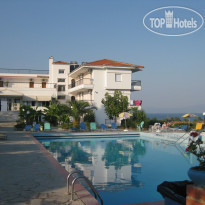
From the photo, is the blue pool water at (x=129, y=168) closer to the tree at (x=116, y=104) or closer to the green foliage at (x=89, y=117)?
the tree at (x=116, y=104)

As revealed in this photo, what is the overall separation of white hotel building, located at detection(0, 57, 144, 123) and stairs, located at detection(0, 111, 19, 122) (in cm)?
242

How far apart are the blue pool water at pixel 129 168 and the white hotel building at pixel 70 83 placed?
1584 centimetres

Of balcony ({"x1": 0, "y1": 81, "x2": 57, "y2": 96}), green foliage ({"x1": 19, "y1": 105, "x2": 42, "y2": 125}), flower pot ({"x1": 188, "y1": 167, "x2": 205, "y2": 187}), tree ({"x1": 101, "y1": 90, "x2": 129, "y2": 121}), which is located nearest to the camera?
flower pot ({"x1": 188, "y1": 167, "x2": 205, "y2": 187})

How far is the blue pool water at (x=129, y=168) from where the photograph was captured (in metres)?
8.87

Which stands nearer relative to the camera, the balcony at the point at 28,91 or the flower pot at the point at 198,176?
the flower pot at the point at 198,176

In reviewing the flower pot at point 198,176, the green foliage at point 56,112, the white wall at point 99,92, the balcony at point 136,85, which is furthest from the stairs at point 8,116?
the flower pot at point 198,176

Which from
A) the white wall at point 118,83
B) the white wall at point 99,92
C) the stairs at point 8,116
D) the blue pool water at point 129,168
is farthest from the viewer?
the stairs at point 8,116

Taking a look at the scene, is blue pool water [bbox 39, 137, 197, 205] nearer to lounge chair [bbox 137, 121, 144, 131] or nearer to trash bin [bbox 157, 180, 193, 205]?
trash bin [bbox 157, 180, 193, 205]

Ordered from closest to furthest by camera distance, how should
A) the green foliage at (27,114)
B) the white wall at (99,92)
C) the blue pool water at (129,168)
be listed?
the blue pool water at (129,168) < the green foliage at (27,114) < the white wall at (99,92)

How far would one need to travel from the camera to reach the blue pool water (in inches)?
349

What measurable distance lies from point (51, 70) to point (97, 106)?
50.6ft

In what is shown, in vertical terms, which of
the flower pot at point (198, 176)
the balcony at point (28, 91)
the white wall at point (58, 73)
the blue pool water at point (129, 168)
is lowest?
the blue pool water at point (129, 168)

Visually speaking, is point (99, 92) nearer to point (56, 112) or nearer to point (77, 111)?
point (77, 111)

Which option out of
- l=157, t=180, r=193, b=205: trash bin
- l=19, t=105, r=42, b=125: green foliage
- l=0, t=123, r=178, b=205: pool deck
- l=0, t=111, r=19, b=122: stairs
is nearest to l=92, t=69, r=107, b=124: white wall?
l=19, t=105, r=42, b=125: green foliage
